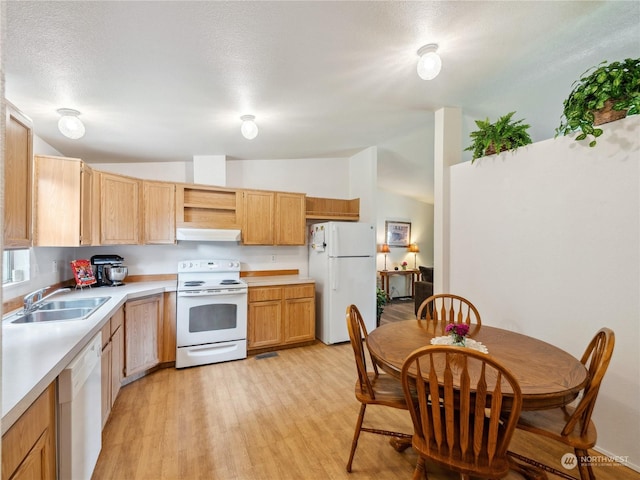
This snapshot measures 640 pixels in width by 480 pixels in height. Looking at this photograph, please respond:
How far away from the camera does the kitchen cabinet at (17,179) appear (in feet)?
4.88

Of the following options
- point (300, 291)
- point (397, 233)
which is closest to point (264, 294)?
point (300, 291)

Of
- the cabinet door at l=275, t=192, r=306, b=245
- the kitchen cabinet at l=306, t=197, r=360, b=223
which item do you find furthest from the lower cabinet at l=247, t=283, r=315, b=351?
the kitchen cabinet at l=306, t=197, r=360, b=223

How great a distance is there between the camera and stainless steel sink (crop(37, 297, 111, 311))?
2365 millimetres

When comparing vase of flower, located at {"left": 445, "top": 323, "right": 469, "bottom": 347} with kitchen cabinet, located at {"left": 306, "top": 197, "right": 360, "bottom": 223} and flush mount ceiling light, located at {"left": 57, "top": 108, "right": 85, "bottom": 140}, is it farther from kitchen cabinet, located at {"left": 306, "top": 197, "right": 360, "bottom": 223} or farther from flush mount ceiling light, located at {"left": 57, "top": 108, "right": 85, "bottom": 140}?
flush mount ceiling light, located at {"left": 57, "top": 108, "right": 85, "bottom": 140}

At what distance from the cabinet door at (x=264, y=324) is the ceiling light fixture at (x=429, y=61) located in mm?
2856

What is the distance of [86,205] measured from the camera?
263 cm

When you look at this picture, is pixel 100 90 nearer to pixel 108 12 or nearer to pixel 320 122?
pixel 108 12

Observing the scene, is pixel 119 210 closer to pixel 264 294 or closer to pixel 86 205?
pixel 86 205

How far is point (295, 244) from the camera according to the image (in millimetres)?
4195

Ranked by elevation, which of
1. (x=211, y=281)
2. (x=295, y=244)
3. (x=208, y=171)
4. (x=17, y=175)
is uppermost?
(x=208, y=171)

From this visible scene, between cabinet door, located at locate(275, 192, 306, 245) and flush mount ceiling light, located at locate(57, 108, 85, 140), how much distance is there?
2.14m

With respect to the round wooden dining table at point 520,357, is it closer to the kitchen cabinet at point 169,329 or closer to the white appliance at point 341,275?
the white appliance at point 341,275

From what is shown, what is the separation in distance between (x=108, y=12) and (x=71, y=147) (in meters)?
2.34

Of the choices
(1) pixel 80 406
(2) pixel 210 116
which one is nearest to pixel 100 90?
(2) pixel 210 116
